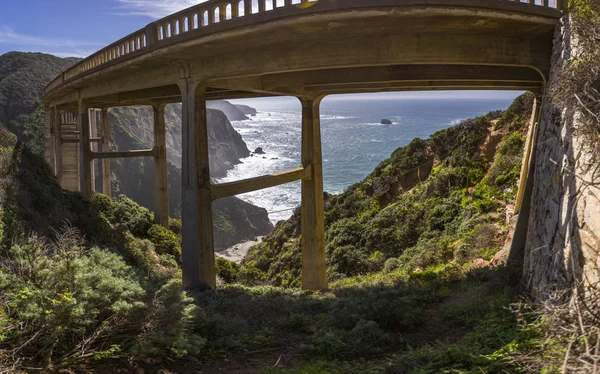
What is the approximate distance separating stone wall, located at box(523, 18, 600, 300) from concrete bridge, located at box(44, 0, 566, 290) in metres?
1.72

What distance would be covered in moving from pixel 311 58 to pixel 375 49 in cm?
157

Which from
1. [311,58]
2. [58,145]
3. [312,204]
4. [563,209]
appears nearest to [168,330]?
[563,209]

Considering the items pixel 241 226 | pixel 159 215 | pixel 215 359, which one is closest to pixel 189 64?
pixel 215 359

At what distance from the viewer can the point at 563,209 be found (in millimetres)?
6496

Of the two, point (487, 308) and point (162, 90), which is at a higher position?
point (162, 90)

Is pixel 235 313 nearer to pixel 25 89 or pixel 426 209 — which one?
pixel 426 209

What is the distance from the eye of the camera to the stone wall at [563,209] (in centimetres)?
539

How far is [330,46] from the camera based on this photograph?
10.8m

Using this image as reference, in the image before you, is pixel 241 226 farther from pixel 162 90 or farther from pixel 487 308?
pixel 487 308

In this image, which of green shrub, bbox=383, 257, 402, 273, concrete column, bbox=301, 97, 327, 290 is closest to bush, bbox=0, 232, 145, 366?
concrete column, bbox=301, 97, 327, 290

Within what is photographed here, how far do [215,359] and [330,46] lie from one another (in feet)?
24.6

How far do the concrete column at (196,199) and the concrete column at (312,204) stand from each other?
4921mm

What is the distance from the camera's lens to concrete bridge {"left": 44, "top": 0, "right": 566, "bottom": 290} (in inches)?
366

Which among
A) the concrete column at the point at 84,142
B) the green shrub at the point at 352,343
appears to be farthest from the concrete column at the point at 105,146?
the green shrub at the point at 352,343
